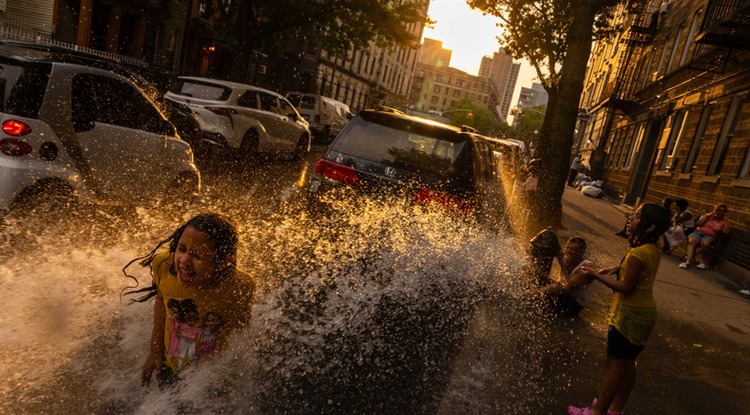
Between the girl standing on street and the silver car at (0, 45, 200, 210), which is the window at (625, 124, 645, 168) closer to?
the girl standing on street

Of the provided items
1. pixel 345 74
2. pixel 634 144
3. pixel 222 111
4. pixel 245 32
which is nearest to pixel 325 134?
pixel 245 32

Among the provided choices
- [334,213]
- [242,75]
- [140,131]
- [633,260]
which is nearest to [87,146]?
[140,131]

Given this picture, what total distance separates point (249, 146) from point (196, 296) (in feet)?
32.0

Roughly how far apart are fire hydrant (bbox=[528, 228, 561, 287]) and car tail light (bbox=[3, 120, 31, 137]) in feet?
16.2

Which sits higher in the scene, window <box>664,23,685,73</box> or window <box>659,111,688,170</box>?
window <box>664,23,685,73</box>

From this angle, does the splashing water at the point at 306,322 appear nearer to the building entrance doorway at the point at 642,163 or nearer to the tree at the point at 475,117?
the building entrance doorway at the point at 642,163

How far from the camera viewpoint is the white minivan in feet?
68.4

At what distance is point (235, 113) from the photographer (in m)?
10.9

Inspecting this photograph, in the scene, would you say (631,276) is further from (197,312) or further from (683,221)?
(683,221)

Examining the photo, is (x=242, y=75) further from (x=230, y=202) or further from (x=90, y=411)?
(x=90, y=411)

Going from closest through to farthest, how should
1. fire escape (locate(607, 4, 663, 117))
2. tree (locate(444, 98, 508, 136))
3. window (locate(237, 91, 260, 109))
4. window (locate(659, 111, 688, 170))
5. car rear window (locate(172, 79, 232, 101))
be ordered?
car rear window (locate(172, 79, 232, 101)), window (locate(237, 91, 260, 109)), window (locate(659, 111, 688, 170)), fire escape (locate(607, 4, 663, 117)), tree (locate(444, 98, 508, 136))

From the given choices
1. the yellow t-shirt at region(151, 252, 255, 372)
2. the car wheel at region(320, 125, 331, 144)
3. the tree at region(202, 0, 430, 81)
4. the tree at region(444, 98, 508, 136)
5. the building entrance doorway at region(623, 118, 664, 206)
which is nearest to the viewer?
the yellow t-shirt at region(151, 252, 255, 372)

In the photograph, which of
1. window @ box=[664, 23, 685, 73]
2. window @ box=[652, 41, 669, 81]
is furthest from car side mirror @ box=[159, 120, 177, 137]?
window @ box=[652, 41, 669, 81]

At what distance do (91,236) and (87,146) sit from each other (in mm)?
882
